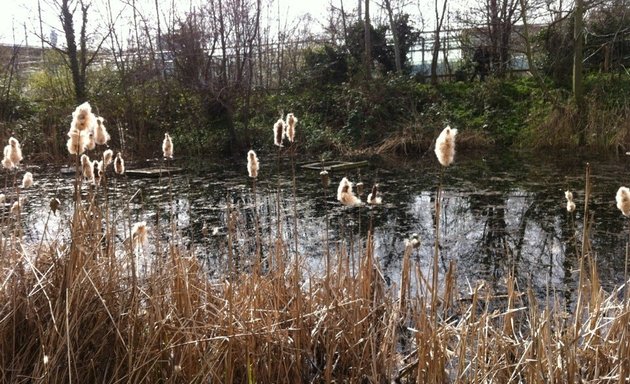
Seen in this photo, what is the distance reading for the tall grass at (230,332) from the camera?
7.20ft

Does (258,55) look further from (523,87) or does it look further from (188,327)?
(188,327)

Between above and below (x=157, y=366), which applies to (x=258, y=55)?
above

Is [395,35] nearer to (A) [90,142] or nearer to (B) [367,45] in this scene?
(B) [367,45]

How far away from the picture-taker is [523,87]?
637 inches

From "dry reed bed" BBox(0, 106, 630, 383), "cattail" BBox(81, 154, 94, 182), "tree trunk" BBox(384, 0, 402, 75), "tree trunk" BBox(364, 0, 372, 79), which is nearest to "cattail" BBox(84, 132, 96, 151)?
"dry reed bed" BBox(0, 106, 630, 383)

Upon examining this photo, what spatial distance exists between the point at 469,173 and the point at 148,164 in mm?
6563

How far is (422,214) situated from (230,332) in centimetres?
520

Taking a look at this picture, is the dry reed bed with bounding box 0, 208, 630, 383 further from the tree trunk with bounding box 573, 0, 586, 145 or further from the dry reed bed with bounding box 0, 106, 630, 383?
the tree trunk with bounding box 573, 0, 586, 145

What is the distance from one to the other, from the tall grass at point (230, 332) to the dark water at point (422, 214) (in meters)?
0.47

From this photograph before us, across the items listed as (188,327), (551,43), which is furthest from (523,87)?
(188,327)

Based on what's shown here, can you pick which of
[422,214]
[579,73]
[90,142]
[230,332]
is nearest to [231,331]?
[230,332]

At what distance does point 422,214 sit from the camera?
7.33 m

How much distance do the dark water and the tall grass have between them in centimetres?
47

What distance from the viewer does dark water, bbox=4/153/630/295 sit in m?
5.03
